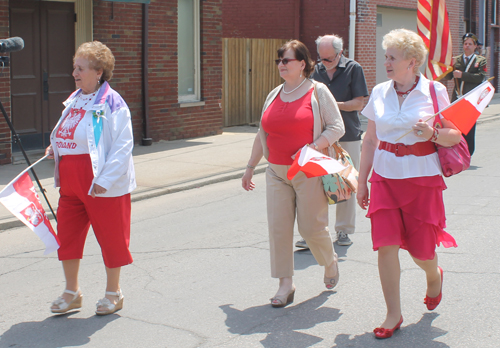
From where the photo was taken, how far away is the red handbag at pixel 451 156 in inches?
158

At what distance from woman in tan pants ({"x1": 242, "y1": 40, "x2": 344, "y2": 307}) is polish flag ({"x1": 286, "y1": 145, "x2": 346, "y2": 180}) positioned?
0.34 m

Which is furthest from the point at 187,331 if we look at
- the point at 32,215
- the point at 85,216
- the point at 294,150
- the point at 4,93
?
the point at 4,93

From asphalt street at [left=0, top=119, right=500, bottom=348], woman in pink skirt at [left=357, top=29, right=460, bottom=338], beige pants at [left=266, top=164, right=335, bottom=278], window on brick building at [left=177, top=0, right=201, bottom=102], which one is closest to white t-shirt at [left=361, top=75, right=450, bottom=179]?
woman in pink skirt at [left=357, top=29, right=460, bottom=338]

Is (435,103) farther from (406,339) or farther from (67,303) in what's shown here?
(67,303)

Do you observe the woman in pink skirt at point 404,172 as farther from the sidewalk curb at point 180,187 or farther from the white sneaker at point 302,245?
the sidewalk curb at point 180,187

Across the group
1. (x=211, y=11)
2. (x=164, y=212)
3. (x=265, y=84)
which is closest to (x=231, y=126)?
(x=265, y=84)

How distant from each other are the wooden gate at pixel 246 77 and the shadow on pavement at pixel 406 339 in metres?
12.4

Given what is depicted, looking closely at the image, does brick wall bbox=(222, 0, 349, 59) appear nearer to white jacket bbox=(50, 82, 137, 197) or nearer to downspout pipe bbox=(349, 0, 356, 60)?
downspout pipe bbox=(349, 0, 356, 60)

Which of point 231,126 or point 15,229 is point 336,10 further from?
point 15,229

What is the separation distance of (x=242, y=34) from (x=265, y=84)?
3246mm

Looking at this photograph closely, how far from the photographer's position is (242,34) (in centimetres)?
2031

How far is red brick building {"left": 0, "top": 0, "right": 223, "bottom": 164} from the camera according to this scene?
11.1m

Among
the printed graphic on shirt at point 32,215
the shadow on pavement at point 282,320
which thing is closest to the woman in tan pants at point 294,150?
the shadow on pavement at point 282,320

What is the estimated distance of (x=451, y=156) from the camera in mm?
4035
